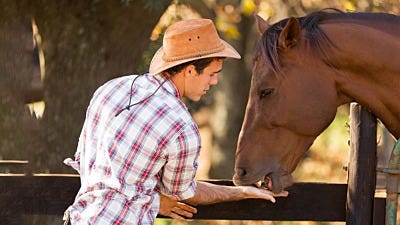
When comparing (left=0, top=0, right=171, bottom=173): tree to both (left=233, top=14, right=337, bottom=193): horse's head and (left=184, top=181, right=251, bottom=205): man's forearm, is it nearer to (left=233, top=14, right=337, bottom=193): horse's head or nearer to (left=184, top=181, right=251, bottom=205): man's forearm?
(left=233, top=14, right=337, bottom=193): horse's head

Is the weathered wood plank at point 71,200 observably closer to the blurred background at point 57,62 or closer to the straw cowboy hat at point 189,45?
the straw cowboy hat at point 189,45

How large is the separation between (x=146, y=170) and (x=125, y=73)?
3.11m

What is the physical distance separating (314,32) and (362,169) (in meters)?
0.62

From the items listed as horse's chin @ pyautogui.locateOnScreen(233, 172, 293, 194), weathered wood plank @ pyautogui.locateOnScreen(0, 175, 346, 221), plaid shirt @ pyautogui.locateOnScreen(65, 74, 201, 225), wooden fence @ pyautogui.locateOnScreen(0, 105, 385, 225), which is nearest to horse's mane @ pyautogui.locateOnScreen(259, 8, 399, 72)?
wooden fence @ pyautogui.locateOnScreen(0, 105, 385, 225)

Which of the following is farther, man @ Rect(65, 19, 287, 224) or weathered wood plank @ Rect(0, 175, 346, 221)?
weathered wood plank @ Rect(0, 175, 346, 221)

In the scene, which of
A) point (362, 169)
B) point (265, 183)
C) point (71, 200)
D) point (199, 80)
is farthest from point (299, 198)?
point (199, 80)

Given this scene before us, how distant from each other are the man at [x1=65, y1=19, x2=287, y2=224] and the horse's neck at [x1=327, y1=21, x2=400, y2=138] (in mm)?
960

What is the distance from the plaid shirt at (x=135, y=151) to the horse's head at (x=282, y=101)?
3.01 feet

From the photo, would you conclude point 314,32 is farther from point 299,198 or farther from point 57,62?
point 57,62

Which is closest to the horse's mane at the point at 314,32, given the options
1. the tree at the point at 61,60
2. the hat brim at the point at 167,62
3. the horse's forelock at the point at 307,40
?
the horse's forelock at the point at 307,40

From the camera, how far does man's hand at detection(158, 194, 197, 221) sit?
142 inches

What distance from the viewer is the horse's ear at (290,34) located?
13.8 ft

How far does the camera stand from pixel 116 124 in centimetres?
331

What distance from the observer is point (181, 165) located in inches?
131
